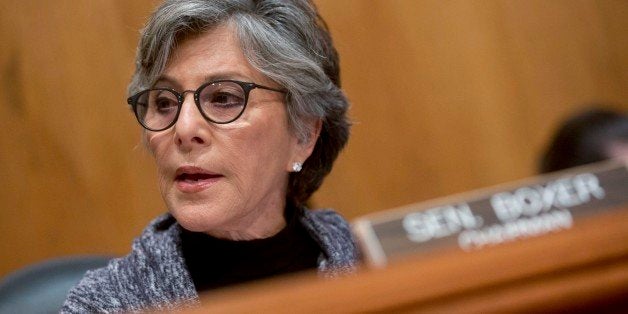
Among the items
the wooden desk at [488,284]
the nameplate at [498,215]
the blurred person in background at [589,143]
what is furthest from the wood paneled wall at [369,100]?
the wooden desk at [488,284]

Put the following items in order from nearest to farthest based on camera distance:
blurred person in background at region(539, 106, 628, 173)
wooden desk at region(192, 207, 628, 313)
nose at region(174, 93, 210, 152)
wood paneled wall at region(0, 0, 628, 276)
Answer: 1. wooden desk at region(192, 207, 628, 313)
2. blurred person in background at region(539, 106, 628, 173)
3. nose at region(174, 93, 210, 152)
4. wood paneled wall at region(0, 0, 628, 276)

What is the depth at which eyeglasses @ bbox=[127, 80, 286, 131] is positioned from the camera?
107cm

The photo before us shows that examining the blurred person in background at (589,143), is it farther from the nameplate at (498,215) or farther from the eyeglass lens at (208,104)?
the eyeglass lens at (208,104)

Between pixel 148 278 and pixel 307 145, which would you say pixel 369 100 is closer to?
pixel 307 145

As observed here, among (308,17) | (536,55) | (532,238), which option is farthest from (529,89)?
(532,238)

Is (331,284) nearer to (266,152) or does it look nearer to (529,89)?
(266,152)

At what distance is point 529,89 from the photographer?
5.43ft

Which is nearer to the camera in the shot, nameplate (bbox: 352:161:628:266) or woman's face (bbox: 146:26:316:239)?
nameplate (bbox: 352:161:628:266)

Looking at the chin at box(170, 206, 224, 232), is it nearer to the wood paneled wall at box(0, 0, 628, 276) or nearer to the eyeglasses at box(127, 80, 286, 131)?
the eyeglasses at box(127, 80, 286, 131)

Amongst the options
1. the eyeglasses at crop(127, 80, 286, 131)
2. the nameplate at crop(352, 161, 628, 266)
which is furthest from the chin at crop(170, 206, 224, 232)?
the nameplate at crop(352, 161, 628, 266)

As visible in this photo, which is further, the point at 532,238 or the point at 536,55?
the point at 536,55

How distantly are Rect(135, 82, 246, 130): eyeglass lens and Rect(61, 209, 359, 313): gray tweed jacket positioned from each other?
0.19 m

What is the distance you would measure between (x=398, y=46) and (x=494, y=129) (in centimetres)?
27

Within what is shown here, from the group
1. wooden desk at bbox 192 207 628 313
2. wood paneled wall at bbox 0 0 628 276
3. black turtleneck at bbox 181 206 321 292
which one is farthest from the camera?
wood paneled wall at bbox 0 0 628 276
